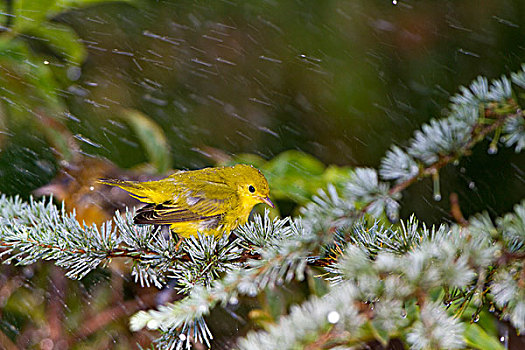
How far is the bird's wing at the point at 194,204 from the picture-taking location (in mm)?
492

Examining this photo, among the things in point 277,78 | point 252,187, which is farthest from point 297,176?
point 277,78

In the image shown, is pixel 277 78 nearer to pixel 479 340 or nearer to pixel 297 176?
pixel 297 176

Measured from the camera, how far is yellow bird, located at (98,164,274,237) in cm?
51

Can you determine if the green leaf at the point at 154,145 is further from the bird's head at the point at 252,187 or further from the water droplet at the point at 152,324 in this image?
the water droplet at the point at 152,324

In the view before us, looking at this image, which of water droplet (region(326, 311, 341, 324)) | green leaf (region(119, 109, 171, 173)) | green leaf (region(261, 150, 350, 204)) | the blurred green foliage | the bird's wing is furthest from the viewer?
the blurred green foliage

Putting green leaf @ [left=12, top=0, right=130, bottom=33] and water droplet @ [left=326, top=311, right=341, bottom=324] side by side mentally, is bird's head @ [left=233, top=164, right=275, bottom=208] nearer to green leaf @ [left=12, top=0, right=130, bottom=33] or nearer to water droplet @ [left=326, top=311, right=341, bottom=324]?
water droplet @ [left=326, top=311, right=341, bottom=324]

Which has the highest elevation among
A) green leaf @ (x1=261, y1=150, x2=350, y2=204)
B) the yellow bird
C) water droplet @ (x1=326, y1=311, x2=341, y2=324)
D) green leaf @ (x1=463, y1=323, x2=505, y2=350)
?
water droplet @ (x1=326, y1=311, x2=341, y2=324)

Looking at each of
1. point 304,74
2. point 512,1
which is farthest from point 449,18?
point 304,74

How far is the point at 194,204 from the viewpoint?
0.52 meters

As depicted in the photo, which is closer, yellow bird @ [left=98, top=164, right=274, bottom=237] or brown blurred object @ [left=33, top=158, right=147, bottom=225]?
yellow bird @ [left=98, top=164, right=274, bottom=237]

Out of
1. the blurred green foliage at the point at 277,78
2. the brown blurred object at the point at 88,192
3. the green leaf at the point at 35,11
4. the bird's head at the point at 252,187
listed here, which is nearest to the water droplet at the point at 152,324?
the bird's head at the point at 252,187

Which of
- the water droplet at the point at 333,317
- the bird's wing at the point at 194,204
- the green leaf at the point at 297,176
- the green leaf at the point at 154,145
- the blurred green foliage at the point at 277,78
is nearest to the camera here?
the water droplet at the point at 333,317

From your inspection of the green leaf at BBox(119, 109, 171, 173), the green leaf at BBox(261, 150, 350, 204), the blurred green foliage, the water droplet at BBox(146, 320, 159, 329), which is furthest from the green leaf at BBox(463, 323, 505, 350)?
the blurred green foliage

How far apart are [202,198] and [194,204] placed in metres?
0.01
